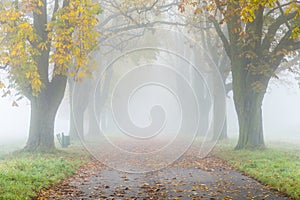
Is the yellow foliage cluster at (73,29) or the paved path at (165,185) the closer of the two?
the paved path at (165,185)

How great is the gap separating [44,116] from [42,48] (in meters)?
3.68

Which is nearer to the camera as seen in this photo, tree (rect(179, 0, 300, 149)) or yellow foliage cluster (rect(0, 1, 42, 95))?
yellow foliage cluster (rect(0, 1, 42, 95))

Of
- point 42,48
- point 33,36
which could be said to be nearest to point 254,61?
point 42,48

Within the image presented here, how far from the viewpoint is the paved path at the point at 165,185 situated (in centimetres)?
892

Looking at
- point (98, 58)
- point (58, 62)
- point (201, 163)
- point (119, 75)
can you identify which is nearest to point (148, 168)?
point (201, 163)

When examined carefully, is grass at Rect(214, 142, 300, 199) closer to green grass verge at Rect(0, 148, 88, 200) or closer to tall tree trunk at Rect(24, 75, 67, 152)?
green grass verge at Rect(0, 148, 88, 200)

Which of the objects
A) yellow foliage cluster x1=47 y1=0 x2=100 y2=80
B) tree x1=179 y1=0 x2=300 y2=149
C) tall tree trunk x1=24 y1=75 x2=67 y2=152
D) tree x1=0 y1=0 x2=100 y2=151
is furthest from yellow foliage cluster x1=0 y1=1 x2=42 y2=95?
tree x1=179 y1=0 x2=300 y2=149

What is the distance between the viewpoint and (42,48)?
1627cm

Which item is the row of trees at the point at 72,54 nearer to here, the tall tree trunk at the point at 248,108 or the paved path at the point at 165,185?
the tall tree trunk at the point at 248,108

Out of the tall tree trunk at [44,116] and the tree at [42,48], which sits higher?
the tree at [42,48]

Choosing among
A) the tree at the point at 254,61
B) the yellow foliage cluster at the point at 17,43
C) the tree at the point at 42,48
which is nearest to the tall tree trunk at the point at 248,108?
the tree at the point at 254,61

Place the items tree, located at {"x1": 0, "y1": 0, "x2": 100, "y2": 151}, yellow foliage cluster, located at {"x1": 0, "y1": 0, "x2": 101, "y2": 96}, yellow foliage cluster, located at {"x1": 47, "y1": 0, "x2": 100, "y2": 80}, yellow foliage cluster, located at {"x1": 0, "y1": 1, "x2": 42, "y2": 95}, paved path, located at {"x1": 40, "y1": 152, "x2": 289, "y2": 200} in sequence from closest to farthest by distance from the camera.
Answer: paved path, located at {"x1": 40, "y1": 152, "x2": 289, "y2": 200}, yellow foliage cluster, located at {"x1": 0, "y1": 1, "x2": 42, "y2": 95}, yellow foliage cluster, located at {"x1": 0, "y1": 0, "x2": 101, "y2": 96}, tree, located at {"x1": 0, "y1": 0, "x2": 100, "y2": 151}, yellow foliage cluster, located at {"x1": 47, "y1": 0, "x2": 100, "y2": 80}

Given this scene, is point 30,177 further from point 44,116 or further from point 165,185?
point 44,116

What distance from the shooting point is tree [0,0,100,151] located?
1543 centimetres
